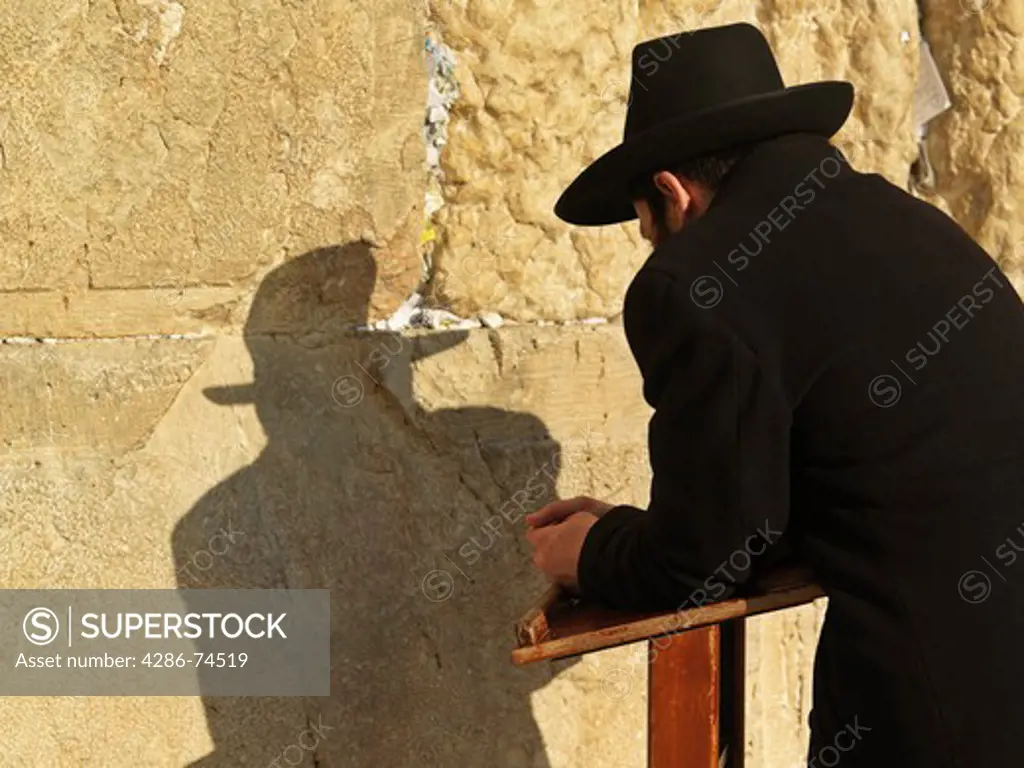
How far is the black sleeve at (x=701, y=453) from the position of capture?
60.2 inches

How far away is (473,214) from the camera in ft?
8.48

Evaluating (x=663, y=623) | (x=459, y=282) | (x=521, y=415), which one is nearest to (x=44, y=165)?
(x=459, y=282)

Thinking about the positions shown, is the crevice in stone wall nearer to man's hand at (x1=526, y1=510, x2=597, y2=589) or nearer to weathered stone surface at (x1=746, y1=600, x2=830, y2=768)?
weathered stone surface at (x1=746, y1=600, x2=830, y2=768)

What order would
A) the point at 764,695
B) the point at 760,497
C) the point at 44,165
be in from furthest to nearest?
the point at 764,695, the point at 44,165, the point at 760,497

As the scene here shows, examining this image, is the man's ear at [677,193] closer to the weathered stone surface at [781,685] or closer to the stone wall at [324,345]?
the stone wall at [324,345]

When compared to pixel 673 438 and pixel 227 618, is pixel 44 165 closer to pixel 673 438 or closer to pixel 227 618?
pixel 227 618

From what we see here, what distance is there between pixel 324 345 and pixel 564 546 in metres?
0.83

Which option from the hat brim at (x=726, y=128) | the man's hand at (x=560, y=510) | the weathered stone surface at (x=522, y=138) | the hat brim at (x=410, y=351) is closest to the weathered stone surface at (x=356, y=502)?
the hat brim at (x=410, y=351)

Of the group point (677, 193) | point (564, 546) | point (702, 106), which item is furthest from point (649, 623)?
point (702, 106)

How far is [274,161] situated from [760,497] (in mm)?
1245

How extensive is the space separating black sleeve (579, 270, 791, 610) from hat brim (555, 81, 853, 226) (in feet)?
0.60

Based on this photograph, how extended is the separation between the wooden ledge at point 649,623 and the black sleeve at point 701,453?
0.06 ft

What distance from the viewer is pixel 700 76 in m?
1.74

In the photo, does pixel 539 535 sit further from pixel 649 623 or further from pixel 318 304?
pixel 318 304
